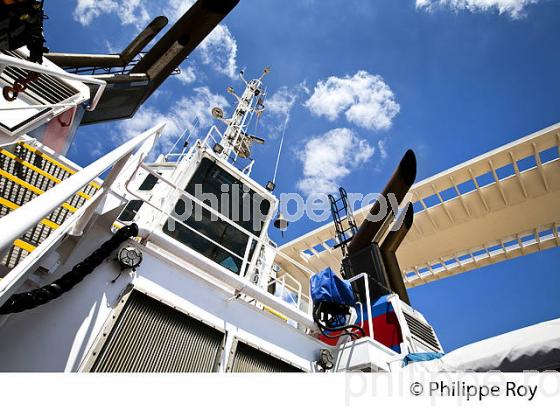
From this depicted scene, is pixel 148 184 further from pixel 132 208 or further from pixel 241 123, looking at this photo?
pixel 241 123

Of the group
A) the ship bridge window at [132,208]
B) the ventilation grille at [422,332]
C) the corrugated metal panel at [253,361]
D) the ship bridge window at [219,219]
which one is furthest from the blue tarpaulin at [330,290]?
the ship bridge window at [132,208]

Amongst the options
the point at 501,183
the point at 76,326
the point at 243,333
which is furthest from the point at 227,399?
the point at 501,183

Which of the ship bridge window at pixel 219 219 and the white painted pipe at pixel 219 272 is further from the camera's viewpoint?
the ship bridge window at pixel 219 219

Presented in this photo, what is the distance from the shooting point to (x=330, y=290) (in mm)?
5461

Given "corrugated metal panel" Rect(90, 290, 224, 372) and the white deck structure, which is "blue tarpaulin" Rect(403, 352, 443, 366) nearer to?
"corrugated metal panel" Rect(90, 290, 224, 372)

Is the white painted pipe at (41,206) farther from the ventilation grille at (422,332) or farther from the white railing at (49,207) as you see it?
the ventilation grille at (422,332)

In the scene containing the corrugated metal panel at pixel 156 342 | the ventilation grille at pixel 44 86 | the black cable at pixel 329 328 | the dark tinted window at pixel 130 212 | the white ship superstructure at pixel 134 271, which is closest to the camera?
the white ship superstructure at pixel 134 271

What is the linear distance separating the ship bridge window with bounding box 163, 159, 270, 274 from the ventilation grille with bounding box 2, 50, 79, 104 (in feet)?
8.41

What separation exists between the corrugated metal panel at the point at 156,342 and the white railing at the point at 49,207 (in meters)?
1.33

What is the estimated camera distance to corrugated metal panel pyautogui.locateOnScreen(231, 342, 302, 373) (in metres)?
4.39

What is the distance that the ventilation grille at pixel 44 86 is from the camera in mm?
3932

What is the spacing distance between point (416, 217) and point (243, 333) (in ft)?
33.3

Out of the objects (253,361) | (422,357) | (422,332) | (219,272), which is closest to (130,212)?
(219,272)

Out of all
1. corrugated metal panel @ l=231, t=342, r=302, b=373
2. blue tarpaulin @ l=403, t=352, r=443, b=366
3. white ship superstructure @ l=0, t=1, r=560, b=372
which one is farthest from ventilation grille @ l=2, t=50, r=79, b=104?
blue tarpaulin @ l=403, t=352, r=443, b=366
